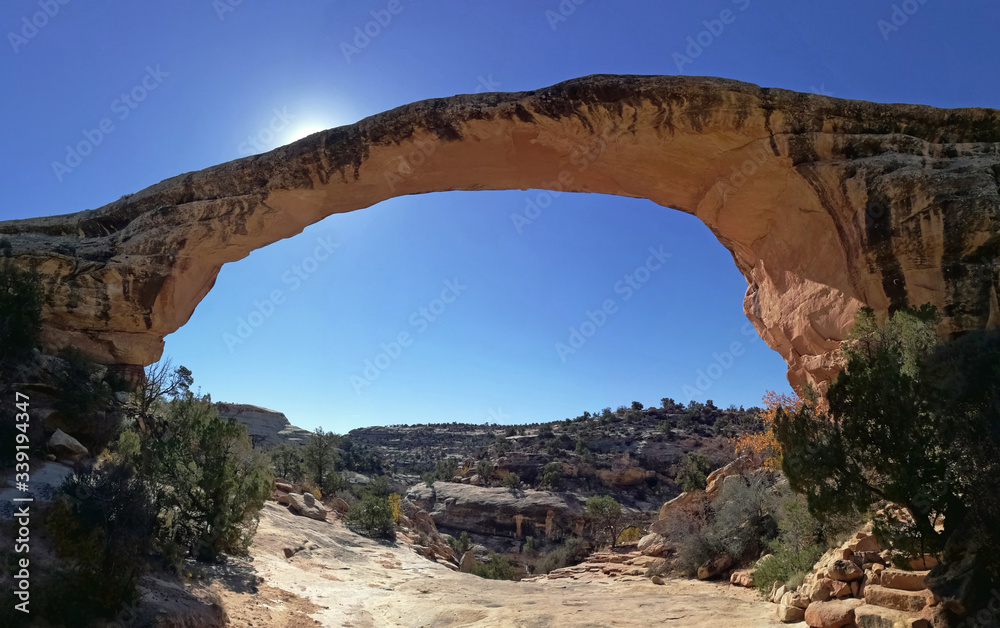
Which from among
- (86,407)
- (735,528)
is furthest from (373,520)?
(735,528)

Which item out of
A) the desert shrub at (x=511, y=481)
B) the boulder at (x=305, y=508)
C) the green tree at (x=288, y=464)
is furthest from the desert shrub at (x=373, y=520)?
the desert shrub at (x=511, y=481)

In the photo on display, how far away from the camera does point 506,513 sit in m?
28.2

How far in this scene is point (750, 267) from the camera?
33.9 ft

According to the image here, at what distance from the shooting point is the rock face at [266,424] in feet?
130

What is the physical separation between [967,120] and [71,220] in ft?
53.2

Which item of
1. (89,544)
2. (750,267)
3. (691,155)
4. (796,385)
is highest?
(691,155)

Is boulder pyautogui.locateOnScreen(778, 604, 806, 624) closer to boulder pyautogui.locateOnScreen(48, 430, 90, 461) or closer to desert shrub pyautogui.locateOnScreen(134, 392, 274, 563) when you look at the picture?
desert shrub pyautogui.locateOnScreen(134, 392, 274, 563)

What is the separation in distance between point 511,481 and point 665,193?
24076 mm

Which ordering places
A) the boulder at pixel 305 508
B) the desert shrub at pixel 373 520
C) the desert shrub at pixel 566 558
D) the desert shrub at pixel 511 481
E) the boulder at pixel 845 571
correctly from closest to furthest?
1. the boulder at pixel 845 571
2. the boulder at pixel 305 508
3. the desert shrub at pixel 373 520
4. the desert shrub at pixel 566 558
5. the desert shrub at pixel 511 481

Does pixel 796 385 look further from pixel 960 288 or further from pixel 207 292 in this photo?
pixel 207 292

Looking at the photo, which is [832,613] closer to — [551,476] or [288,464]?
[288,464]

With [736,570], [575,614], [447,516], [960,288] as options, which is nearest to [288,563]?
[575,614]

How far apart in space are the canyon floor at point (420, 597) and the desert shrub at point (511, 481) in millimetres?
18898

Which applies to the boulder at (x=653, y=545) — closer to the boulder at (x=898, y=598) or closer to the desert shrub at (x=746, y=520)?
the desert shrub at (x=746, y=520)
